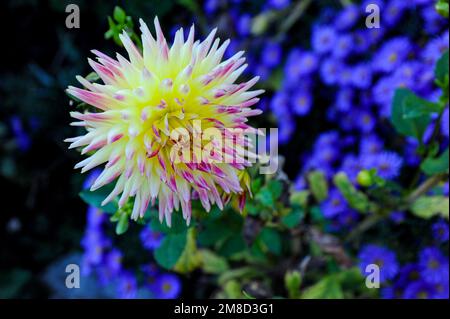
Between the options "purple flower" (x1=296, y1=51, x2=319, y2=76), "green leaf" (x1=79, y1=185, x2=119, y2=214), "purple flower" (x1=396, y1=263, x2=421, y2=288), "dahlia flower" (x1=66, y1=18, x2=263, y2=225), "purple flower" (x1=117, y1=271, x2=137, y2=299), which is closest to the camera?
"dahlia flower" (x1=66, y1=18, x2=263, y2=225)

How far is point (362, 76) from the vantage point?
1.94 meters

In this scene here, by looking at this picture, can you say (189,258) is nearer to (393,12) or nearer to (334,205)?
(334,205)

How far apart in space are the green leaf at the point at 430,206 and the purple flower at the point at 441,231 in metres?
0.05

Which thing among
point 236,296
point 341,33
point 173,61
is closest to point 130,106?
point 173,61

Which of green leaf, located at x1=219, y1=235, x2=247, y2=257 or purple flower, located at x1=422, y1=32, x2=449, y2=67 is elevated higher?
purple flower, located at x1=422, y1=32, x2=449, y2=67

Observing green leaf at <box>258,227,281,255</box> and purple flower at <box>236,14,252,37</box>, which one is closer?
green leaf at <box>258,227,281,255</box>

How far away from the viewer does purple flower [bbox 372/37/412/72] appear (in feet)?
6.18

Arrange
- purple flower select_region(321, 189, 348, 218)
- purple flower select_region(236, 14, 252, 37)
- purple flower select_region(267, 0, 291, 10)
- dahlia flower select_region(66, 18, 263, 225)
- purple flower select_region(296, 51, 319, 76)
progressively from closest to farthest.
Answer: dahlia flower select_region(66, 18, 263, 225)
purple flower select_region(321, 189, 348, 218)
purple flower select_region(296, 51, 319, 76)
purple flower select_region(267, 0, 291, 10)
purple flower select_region(236, 14, 252, 37)

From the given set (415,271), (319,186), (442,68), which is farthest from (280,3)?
(415,271)

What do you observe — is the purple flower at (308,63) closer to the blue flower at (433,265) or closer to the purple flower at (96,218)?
the blue flower at (433,265)

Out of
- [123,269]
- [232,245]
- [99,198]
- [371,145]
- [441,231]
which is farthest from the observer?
[123,269]

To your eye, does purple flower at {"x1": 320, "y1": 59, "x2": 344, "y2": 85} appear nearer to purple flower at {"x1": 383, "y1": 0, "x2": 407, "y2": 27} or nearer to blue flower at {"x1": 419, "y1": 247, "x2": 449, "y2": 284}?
purple flower at {"x1": 383, "y1": 0, "x2": 407, "y2": 27}

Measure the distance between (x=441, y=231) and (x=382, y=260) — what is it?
20 cm

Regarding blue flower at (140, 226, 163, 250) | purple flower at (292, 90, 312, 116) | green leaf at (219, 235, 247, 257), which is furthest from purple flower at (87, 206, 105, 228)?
purple flower at (292, 90, 312, 116)
